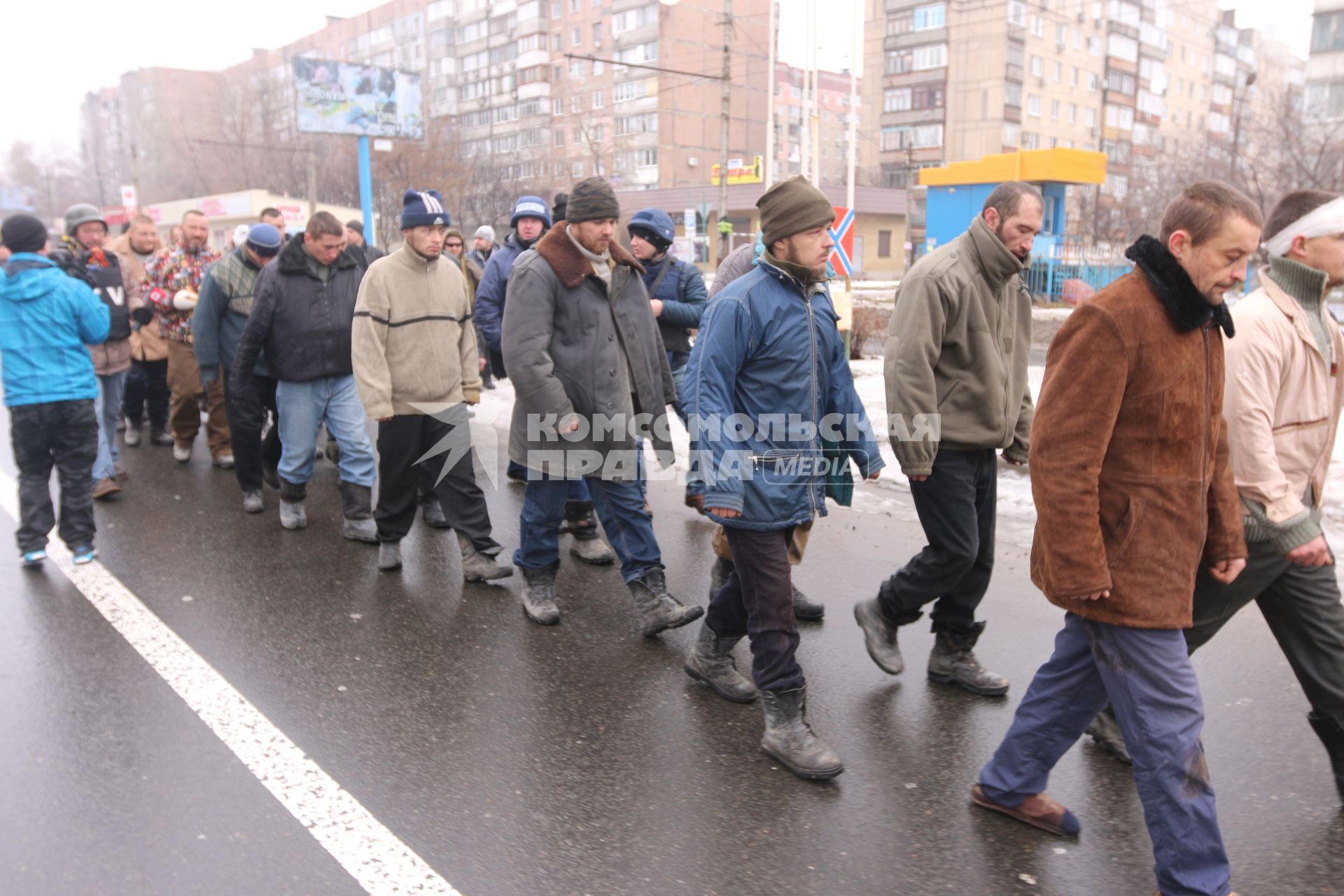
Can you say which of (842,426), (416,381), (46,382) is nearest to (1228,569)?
(842,426)

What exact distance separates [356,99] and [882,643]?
33089mm

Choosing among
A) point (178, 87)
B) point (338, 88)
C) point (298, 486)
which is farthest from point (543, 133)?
point (298, 486)

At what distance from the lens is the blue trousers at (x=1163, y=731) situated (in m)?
2.48

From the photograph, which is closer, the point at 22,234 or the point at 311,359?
the point at 22,234

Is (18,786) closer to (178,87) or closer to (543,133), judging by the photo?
(543,133)

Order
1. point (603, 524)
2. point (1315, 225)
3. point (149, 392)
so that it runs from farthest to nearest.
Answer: point (149, 392) → point (603, 524) → point (1315, 225)

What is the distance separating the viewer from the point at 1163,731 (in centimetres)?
254

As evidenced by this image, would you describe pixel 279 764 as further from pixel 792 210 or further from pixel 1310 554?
pixel 1310 554

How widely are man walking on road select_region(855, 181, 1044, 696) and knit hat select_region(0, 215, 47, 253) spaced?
4816mm

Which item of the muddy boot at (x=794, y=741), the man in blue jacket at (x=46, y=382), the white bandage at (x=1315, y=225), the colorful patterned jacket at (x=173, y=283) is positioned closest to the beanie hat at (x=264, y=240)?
the man in blue jacket at (x=46, y=382)

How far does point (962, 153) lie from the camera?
7319 centimetres

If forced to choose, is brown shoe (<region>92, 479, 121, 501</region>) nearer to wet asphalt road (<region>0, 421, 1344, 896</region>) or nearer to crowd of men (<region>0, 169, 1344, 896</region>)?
crowd of men (<region>0, 169, 1344, 896</region>)

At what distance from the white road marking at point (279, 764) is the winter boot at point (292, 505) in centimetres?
135

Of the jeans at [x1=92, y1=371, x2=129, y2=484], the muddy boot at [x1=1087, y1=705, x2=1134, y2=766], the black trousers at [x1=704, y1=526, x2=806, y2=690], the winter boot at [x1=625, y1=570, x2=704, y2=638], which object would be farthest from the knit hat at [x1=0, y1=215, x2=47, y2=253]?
the muddy boot at [x1=1087, y1=705, x2=1134, y2=766]
